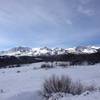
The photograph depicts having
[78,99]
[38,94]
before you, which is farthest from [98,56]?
[78,99]

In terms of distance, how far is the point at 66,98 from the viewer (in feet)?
26.5

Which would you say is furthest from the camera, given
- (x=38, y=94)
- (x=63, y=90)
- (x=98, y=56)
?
(x=98, y=56)

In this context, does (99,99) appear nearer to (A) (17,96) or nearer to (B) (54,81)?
(B) (54,81)

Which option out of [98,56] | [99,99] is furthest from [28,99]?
[98,56]

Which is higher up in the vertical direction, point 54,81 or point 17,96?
point 54,81

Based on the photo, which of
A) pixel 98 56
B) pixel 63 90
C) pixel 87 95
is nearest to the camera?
pixel 87 95

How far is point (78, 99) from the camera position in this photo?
7.60 metres

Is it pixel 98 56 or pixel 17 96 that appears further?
pixel 98 56

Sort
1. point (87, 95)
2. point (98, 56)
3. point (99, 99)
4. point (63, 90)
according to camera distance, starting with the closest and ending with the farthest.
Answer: point (99, 99) → point (87, 95) → point (63, 90) → point (98, 56)

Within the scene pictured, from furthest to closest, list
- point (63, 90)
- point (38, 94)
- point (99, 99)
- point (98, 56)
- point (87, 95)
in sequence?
point (98, 56)
point (38, 94)
point (63, 90)
point (87, 95)
point (99, 99)

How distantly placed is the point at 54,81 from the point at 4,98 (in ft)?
7.84

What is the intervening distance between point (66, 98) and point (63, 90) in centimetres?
219

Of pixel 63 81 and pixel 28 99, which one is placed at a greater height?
pixel 63 81

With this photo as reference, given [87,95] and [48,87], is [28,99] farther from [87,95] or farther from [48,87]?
[87,95]
